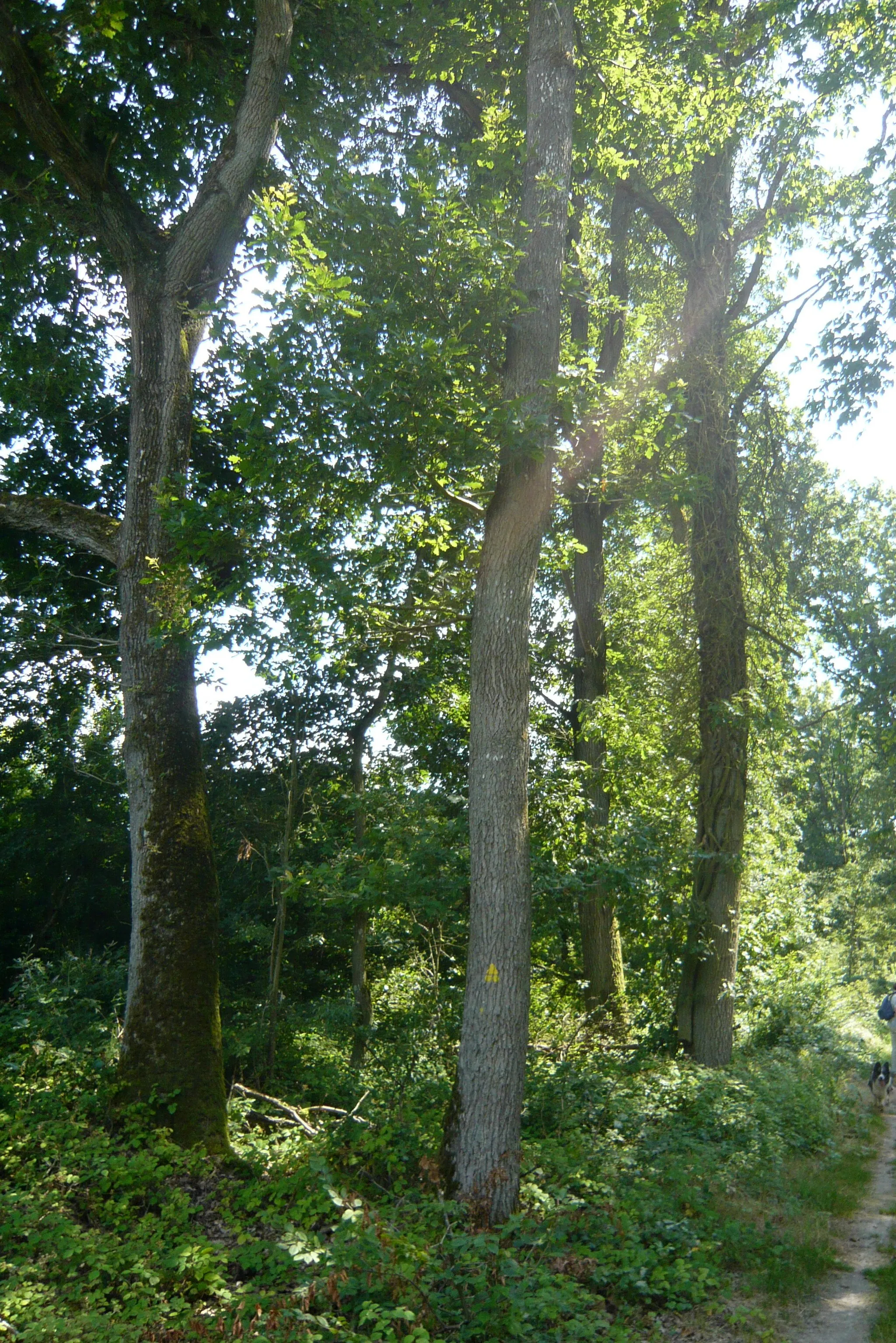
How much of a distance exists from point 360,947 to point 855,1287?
8.68 metres

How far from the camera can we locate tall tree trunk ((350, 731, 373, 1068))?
475 inches

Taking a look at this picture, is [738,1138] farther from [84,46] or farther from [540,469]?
[84,46]

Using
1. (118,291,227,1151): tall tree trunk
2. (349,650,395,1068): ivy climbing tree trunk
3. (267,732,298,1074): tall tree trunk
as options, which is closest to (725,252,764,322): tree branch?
(349,650,395,1068): ivy climbing tree trunk

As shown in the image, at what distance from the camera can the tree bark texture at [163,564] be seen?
27.7ft

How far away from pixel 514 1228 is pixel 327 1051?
7.49 meters

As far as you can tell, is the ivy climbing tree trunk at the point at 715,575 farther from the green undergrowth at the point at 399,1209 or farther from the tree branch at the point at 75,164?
the tree branch at the point at 75,164

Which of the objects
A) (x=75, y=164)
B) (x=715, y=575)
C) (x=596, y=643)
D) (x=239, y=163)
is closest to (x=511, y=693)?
(x=715, y=575)

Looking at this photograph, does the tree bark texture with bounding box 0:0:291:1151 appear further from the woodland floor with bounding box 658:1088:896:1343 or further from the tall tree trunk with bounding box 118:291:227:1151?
the woodland floor with bounding box 658:1088:896:1343

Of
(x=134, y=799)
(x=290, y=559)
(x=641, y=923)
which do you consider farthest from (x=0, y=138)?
(x=641, y=923)

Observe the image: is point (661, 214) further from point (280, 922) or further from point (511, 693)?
point (280, 922)

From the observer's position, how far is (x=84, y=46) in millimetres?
10109

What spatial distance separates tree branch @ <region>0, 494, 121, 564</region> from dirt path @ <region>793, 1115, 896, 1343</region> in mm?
8955

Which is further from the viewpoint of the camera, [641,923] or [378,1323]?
[641,923]

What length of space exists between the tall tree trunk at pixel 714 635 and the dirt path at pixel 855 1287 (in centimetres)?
276
